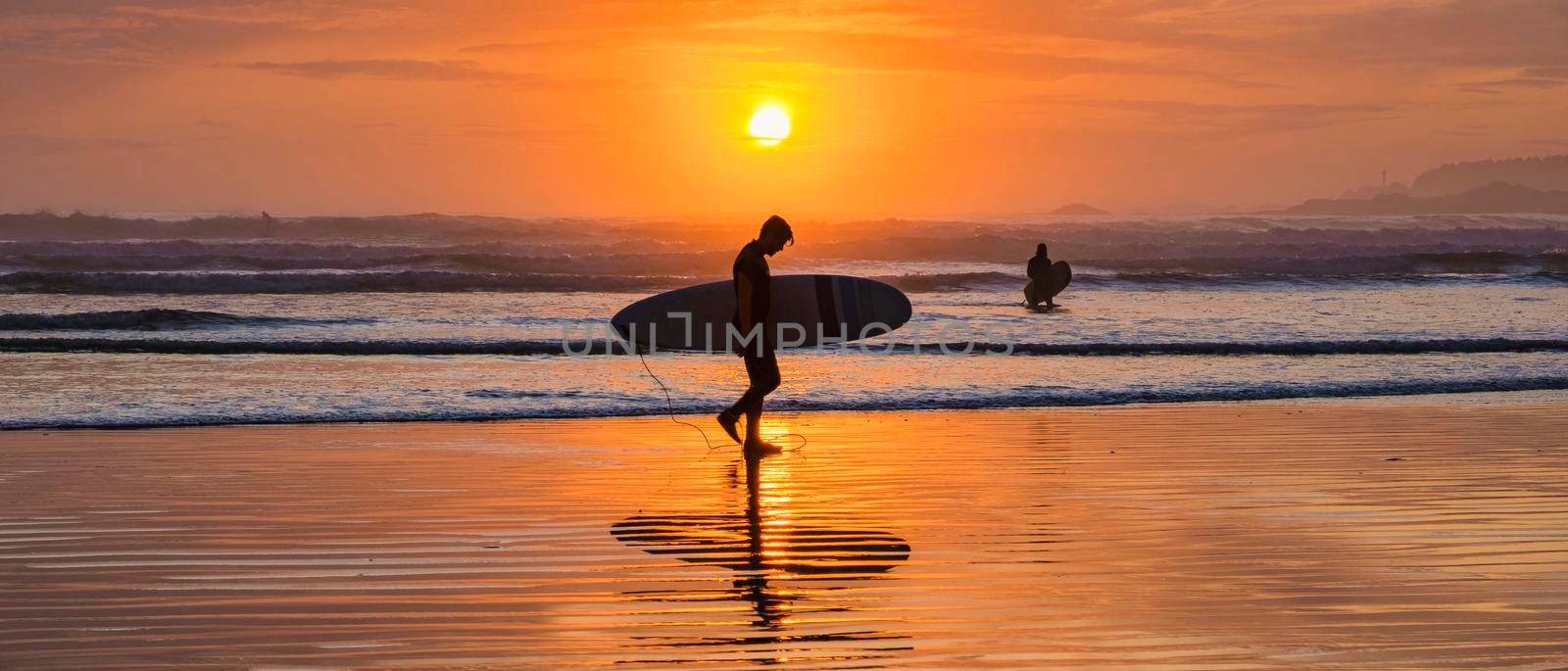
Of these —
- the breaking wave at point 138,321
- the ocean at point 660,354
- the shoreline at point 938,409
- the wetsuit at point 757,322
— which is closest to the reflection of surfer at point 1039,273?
the ocean at point 660,354

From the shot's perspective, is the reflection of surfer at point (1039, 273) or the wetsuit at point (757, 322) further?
the reflection of surfer at point (1039, 273)

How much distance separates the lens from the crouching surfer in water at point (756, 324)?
34.9 feet

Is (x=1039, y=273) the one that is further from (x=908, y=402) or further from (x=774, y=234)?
(x=774, y=234)

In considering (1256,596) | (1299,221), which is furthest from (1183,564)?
(1299,221)

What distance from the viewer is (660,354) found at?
61.2 feet

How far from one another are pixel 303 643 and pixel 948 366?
12545 millimetres

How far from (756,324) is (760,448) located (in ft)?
3.01

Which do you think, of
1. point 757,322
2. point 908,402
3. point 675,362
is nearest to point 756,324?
point 757,322

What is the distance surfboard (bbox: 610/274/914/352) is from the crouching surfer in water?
2141mm

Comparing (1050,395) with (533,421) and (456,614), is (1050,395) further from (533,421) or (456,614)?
(456,614)

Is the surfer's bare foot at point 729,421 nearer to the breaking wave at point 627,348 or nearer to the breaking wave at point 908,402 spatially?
the breaking wave at point 908,402

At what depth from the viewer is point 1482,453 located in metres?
10.5

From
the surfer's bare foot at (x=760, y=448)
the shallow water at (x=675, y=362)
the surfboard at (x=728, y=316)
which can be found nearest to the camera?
the surfer's bare foot at (x=760, y=448)

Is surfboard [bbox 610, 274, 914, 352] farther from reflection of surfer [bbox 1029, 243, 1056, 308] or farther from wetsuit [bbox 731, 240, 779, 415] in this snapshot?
reflection of surfer [bbox 1029, 243, 1056, 308]
